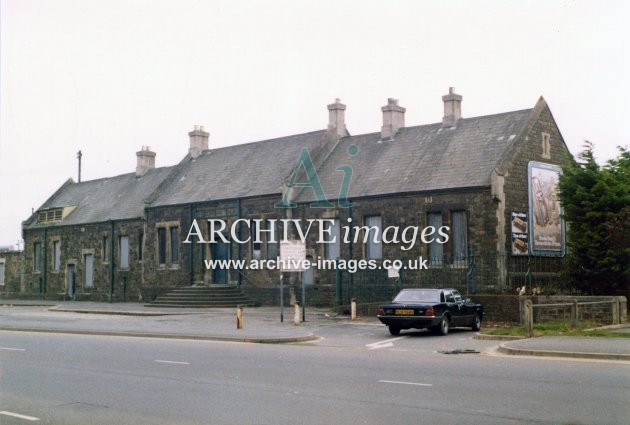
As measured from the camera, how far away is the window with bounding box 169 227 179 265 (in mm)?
42781

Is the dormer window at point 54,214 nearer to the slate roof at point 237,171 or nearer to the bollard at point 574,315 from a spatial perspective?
the slate roof at point 237,171

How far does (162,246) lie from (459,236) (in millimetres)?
19789

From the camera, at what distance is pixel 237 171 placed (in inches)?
1683

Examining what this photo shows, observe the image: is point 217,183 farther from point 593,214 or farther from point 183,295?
point 593,214

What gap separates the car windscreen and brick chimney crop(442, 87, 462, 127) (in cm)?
1551

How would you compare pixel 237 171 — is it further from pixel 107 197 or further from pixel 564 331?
pixel 564 331

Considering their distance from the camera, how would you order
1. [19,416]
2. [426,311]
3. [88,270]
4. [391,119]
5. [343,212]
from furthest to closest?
[88,270] → [391,119] → [343,212] → [426,311] → [19,416]

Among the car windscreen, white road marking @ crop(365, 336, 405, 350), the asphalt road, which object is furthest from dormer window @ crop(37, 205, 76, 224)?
white road marking @ crop(365, 336, 405, 350)

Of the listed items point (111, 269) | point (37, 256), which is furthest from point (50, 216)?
point (111, 269)

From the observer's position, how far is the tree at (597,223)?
86.5ft

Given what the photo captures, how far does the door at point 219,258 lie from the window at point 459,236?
13797 millimetres

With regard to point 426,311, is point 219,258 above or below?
above

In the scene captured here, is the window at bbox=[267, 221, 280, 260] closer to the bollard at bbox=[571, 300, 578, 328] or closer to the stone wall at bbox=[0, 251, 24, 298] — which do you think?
the bollard at bbox=[571, 300, 578, 328]

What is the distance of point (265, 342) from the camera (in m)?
20.8
